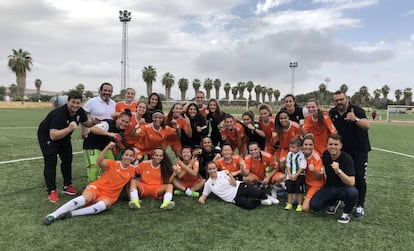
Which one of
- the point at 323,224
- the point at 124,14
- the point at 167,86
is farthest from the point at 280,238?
the point at 167,86

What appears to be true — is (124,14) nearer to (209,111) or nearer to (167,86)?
(209,111)

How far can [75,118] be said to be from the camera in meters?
5.52

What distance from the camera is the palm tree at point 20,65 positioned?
205ft

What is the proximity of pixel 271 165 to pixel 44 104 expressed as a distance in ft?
189

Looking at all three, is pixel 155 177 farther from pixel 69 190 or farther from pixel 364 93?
pixel 364 93

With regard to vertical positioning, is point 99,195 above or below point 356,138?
below

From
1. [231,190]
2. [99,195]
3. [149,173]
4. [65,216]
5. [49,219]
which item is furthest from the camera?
[149,173]

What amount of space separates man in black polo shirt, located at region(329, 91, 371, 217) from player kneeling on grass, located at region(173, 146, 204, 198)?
2513mm

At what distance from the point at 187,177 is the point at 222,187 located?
32.4 inches

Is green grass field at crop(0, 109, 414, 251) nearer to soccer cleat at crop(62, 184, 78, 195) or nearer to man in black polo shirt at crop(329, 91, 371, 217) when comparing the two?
soccer cleat at crop(62, 184, 78, 195)

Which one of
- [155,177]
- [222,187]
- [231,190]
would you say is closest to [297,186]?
[231,190]

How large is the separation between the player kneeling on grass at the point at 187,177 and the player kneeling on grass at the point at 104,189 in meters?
0.90

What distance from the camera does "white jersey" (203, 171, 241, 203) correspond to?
5453mm

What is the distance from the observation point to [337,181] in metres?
4.86
